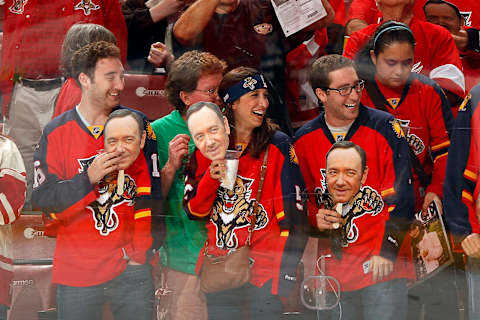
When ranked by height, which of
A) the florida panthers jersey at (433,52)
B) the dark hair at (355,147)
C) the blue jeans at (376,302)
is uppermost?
the florida panthers jersey at (433,52)

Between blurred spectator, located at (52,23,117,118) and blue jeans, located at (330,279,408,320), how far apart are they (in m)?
1.35

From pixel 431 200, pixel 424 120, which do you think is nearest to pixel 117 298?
pixel 431 200

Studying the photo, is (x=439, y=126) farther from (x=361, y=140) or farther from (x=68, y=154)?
(x=68, y=154)

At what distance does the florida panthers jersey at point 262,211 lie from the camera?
3.08m

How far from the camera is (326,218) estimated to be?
3123 millimetres

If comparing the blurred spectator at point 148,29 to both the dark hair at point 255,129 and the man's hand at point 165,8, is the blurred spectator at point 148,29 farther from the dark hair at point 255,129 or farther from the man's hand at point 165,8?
the dark hair at point 255,129

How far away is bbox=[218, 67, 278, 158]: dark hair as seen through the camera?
10.00 ft

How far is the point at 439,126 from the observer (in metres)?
3.16

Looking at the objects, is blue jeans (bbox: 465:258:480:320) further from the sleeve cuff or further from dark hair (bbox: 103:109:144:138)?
dark hair (bbox: 103:109:144:138)

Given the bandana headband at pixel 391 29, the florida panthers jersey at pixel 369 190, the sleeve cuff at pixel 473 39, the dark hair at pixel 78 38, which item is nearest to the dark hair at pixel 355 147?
the florida panthers jersey at pixel 369 190

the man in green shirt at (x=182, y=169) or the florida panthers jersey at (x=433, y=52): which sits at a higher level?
the florida panthers jersey at (x=433, y=52)

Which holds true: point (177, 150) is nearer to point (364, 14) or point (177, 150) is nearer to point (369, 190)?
point (369, 190)

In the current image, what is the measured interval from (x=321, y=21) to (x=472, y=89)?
2.25ft

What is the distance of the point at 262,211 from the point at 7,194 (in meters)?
1.03
